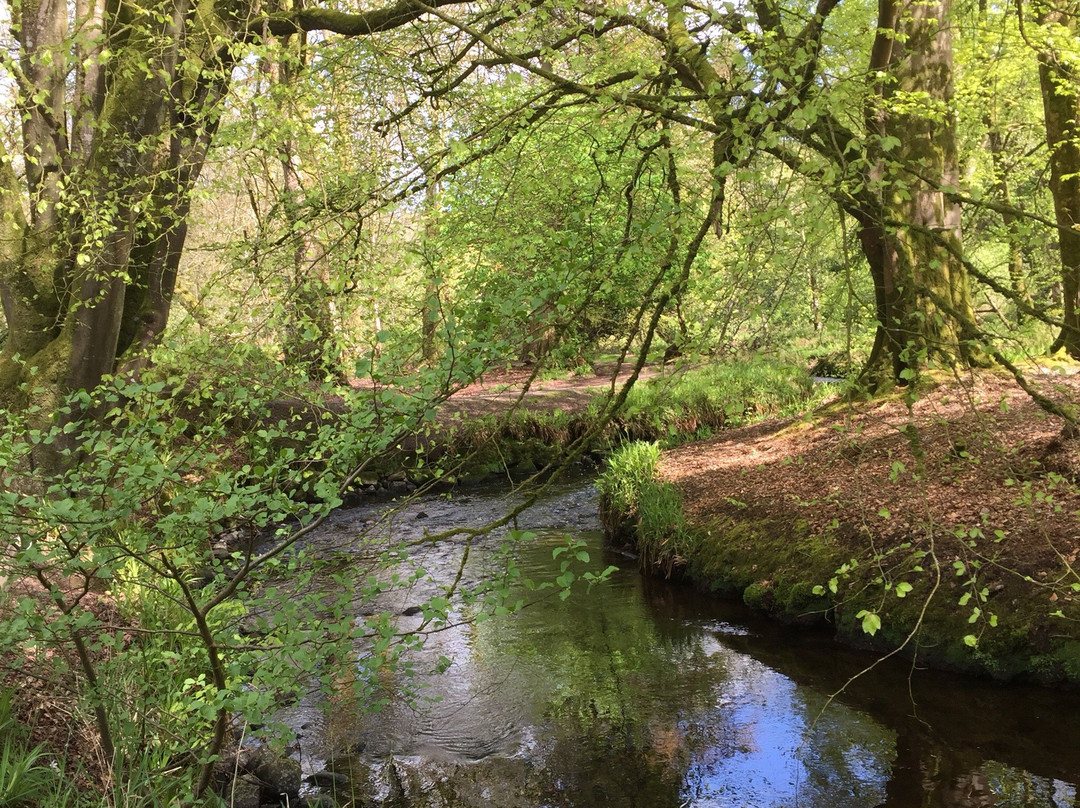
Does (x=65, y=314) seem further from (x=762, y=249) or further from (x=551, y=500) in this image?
(x=551, y=500)

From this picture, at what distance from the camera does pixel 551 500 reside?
11.6 m

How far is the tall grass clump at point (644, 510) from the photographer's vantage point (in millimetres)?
8117

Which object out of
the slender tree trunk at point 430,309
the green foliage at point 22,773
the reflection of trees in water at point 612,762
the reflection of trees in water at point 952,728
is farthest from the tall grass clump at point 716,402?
the green foliage at point 22,773

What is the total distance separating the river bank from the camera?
502 centimetres

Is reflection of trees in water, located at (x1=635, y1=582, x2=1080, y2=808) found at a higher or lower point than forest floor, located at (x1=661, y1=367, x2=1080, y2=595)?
lower

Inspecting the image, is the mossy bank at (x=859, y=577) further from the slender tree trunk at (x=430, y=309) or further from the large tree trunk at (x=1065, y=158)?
the large tree trunk at (x=1065, y=158)

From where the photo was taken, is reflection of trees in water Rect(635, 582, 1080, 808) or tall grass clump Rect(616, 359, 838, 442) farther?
tall grass clump Rect(616, 359, 838, 442)

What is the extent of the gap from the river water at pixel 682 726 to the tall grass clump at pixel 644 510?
104 centimetres

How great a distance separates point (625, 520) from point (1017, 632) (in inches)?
179

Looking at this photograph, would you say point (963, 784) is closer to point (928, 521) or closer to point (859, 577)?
point (928, 521)

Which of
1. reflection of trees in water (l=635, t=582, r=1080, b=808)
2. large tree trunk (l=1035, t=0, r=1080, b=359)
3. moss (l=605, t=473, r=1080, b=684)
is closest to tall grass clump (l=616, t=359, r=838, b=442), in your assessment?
large tree trunk (l=1035, t=0, r=1080, b=359)

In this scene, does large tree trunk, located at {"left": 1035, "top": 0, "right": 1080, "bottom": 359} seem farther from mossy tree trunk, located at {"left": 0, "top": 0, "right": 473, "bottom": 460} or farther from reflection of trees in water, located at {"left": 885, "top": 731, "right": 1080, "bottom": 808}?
mossy tree trunk, located at {"left": 0, "top": 0, "right": 473, "bottom": 460}

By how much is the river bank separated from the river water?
26cm

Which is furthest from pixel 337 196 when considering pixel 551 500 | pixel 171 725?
pixel 551 500
